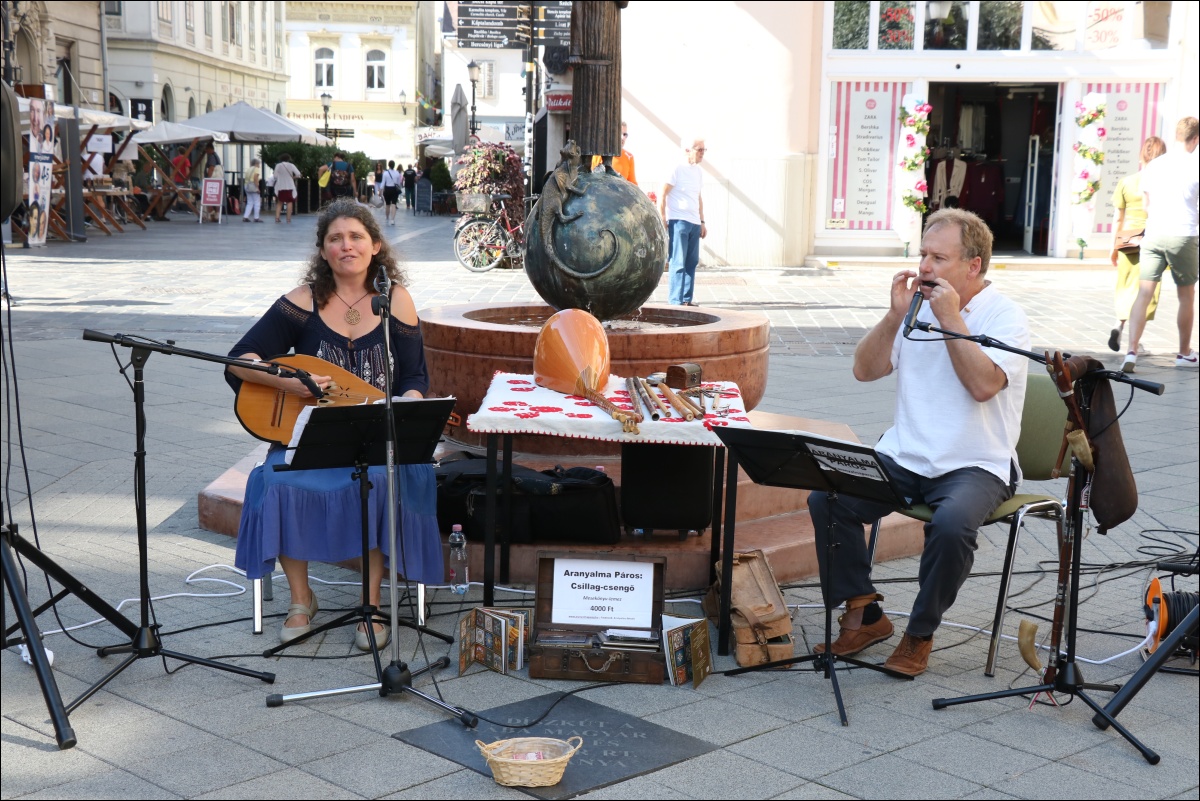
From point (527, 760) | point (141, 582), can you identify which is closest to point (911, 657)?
point (527, 760)

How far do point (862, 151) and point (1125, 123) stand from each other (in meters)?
3.79

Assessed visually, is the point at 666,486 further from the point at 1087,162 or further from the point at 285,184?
the point at 285,184

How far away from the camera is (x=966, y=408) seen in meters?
4.15

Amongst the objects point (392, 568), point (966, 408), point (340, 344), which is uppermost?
point (340, 344)

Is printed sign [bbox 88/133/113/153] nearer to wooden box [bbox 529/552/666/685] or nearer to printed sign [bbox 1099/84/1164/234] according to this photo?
printed sign [bbox 1099/84/1164/234]

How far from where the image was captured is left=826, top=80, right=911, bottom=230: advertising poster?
58.2 ft

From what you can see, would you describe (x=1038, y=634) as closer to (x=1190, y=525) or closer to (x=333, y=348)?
(x=1190, y=525)

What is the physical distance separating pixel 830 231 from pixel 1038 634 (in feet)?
45.8

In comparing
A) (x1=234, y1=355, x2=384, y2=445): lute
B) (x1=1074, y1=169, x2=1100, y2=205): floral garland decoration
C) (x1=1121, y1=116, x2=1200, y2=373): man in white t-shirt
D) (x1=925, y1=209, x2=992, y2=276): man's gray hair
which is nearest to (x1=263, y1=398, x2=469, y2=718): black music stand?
(x1=234, y1=355, x2=384, y2=445): lute

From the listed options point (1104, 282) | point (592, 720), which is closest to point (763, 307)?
point (1104, 282)

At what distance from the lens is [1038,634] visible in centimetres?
459

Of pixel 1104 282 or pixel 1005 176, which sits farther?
pixel 1005 176

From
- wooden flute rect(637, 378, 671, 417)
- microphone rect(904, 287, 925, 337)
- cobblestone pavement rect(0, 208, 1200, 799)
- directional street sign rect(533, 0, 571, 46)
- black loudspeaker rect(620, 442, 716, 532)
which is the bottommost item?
cobblestone pavement rect(0, 208, 1200, 799)

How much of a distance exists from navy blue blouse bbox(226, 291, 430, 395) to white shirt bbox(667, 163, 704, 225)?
7.78 m
